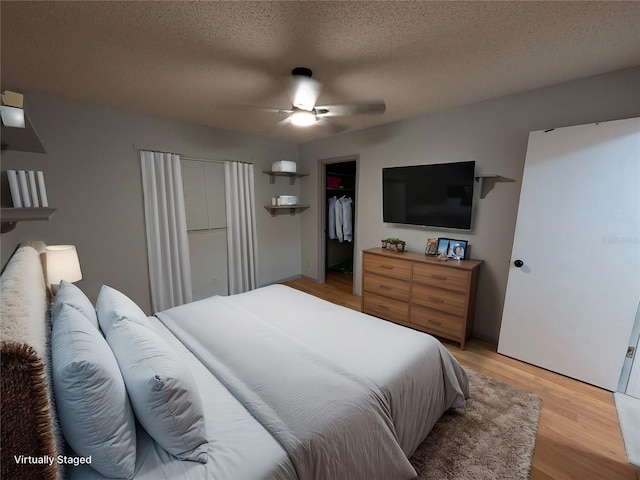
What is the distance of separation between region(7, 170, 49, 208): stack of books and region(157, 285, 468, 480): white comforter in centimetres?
108

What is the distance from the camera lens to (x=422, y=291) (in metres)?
2.88

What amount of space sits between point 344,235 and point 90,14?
3942 mm

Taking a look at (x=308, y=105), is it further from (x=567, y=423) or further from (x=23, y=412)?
(x=567, y=423)

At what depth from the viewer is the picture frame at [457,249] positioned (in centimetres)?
287

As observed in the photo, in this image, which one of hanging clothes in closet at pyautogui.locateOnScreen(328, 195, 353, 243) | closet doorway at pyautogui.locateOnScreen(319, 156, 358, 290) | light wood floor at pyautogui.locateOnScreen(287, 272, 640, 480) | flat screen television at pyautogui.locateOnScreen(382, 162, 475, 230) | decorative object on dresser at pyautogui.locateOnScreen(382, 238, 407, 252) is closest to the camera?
light wood floor at pyautogui.locateOnScreen(287, 272, 640, 480)

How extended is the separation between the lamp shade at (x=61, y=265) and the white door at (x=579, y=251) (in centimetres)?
369

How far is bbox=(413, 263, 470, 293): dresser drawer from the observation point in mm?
2615

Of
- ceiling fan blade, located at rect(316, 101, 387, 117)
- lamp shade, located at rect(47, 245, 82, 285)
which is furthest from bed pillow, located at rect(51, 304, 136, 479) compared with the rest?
ceiling fan blade, located at rect(316, 101, 387, 117)

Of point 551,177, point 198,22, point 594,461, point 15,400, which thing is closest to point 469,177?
point 551,177

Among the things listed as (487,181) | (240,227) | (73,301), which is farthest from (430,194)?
(73,301)

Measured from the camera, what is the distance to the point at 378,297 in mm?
3268

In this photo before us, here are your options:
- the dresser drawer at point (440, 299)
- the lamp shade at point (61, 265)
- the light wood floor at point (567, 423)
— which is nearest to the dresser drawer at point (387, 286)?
the dresser drawer at point (440, 299)

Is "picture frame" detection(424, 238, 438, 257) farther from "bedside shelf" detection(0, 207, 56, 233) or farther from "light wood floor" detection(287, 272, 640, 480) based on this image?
"bedside shelf" detection(0, 207, 56, 233)

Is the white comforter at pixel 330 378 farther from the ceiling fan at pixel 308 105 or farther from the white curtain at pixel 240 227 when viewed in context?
the white curtain at pixel 240 227
